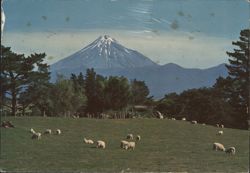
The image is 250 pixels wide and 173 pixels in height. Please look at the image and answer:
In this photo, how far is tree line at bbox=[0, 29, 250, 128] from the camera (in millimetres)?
14328

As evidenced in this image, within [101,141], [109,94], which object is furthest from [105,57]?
[109,94]

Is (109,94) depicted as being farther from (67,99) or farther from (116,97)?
(67,99)

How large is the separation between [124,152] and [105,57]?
2.53m

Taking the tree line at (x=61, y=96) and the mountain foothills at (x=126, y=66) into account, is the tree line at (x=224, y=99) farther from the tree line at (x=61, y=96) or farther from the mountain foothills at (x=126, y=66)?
the tree line at (x=61, y=96)

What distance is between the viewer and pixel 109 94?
2031 cm

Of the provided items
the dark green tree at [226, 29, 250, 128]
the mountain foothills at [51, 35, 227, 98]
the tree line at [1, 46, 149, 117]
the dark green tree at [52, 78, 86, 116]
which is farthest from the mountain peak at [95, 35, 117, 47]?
the dark green tree at [52, 78, 86, 116]

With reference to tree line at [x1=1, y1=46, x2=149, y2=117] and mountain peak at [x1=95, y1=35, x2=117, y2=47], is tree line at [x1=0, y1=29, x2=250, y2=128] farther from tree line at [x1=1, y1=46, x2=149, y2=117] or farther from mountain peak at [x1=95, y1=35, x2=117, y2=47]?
mountain peak at [x1=95, y1=35, x2=117, y2=47]

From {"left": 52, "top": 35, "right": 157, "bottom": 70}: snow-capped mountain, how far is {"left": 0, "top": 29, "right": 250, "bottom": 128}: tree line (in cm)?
71

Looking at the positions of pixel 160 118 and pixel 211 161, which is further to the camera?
pixel 160 118

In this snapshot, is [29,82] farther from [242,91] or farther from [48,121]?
[242,91]

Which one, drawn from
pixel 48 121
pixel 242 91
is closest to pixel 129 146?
pixel 242 91

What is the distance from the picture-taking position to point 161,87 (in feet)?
38.3

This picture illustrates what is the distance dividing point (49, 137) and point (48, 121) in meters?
4.87

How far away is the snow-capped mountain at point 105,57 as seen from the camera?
9.94 meters
